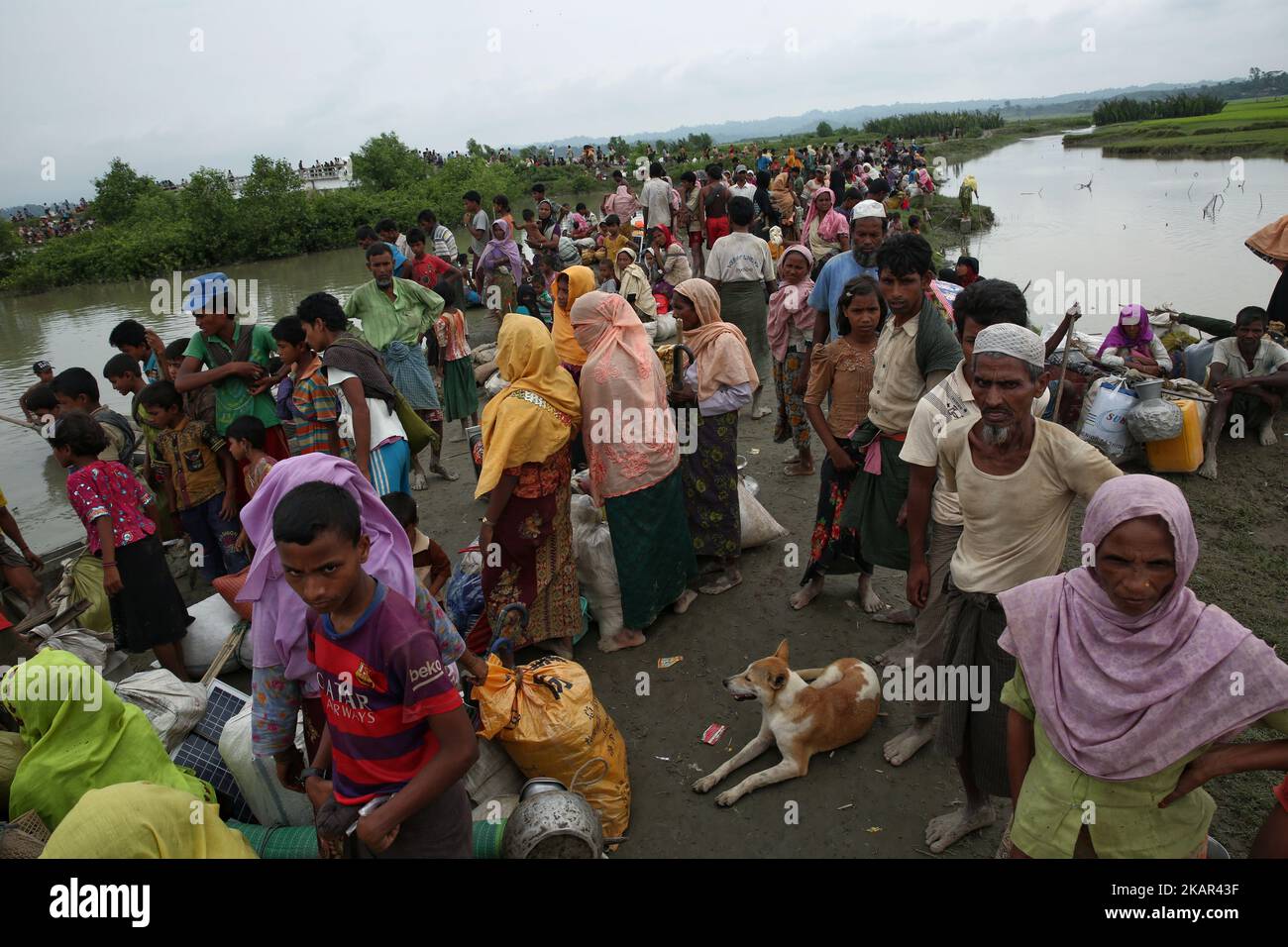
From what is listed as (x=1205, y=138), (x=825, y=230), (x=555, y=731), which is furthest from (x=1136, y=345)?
(x=1205, y=138)

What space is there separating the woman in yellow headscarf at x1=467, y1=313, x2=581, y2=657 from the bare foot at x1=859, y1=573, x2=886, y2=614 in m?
1.58

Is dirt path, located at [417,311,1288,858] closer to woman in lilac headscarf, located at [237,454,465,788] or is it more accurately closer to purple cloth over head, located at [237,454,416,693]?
woman in lilac headscarf, located at [237,454,465,788]

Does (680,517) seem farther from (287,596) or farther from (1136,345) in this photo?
(1136,345)

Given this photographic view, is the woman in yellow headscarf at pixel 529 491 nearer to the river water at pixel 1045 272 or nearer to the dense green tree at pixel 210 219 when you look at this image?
the river water at pixel 1045 272

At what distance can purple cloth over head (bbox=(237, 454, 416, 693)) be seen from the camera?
2.10 metres

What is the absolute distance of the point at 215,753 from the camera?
3.24 m

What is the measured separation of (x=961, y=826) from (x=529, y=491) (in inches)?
89.1

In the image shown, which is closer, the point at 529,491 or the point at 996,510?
the point at 996,510

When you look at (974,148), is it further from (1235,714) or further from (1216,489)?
(1235,714)

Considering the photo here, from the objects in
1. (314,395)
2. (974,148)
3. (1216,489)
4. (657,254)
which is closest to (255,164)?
(657,254)

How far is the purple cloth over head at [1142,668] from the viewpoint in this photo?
159 centimetres
